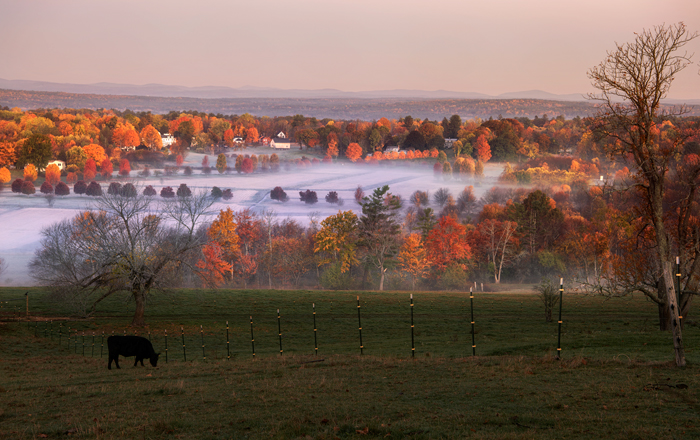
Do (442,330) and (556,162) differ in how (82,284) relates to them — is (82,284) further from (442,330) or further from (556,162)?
(556,162)

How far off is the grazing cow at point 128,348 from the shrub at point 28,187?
621 ft

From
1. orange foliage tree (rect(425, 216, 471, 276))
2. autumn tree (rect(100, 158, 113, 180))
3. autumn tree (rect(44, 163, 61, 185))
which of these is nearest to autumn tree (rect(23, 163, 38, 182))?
autumn tree (rect(44, 163, 61, 185))

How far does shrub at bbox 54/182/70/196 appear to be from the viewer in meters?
182

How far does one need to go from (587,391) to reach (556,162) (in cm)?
19713

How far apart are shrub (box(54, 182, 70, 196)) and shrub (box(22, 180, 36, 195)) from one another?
8.64 m

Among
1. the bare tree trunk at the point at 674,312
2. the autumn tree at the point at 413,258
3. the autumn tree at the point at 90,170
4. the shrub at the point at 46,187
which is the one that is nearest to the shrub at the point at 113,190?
the bare tree trunk at the point at 674,312

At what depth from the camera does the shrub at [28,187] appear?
184 metres

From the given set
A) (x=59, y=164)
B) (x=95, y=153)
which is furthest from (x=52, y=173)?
(x=95, y=153)

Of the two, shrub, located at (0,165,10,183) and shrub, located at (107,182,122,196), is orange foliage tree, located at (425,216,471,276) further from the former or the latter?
shrub, located at (0,165,10,183)

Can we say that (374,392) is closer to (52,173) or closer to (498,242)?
(498,242)

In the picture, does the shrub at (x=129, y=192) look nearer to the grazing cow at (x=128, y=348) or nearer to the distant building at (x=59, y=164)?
the grazing cow at (x=128, y=348)

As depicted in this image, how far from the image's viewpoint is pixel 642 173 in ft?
58.5

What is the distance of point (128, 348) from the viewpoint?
72.2ft

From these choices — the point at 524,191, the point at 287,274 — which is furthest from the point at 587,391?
the point at 524,191
